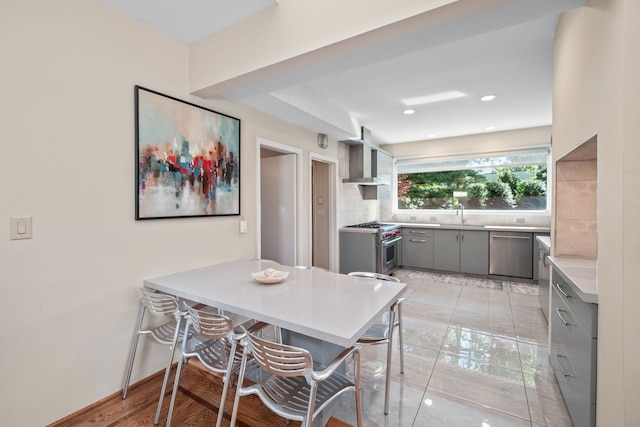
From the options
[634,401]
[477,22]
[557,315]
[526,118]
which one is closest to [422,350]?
[557,315]

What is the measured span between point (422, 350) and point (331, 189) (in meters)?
2.62

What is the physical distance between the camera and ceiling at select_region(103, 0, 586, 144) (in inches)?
62.6

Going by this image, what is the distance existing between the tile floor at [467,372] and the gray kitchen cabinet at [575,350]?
193 millimetres

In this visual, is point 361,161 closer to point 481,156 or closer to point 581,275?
point 481,156

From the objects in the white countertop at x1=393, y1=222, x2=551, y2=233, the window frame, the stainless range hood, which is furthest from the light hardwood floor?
the window frame

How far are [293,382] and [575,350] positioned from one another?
150 cm

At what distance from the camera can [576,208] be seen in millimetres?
2100

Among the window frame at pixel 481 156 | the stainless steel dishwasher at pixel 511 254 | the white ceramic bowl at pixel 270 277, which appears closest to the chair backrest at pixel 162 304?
the white ceramic bowl at pixel 270 277

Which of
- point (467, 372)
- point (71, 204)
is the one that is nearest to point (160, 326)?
point (71, 204)

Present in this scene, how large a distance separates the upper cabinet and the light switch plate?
3348 mm

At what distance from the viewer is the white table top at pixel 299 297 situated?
128cm

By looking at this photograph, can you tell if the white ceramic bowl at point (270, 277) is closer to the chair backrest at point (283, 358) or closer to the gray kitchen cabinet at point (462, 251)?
the chair backrest at point (283, 358)

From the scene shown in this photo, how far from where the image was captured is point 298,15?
67.6 inches

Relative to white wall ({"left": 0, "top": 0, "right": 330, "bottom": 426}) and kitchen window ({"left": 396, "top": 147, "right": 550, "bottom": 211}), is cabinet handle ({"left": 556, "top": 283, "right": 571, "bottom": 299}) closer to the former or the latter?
white wall ({"left": 0, "top": 0, "right": 330, "bottom": 426})
